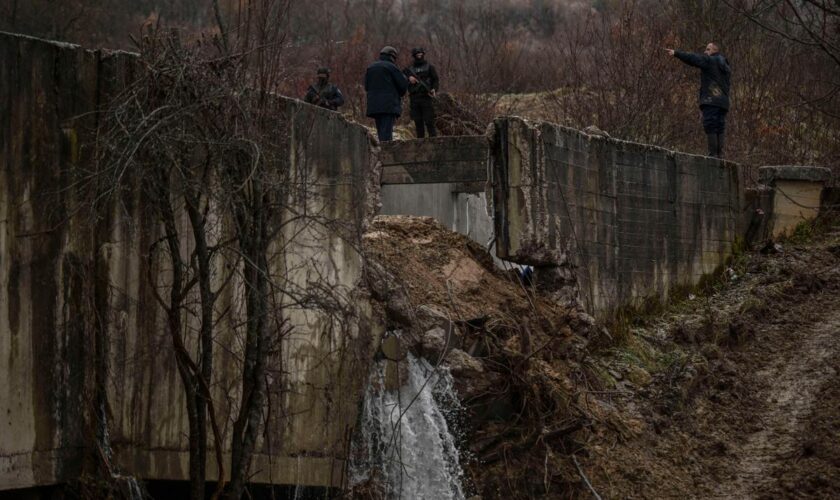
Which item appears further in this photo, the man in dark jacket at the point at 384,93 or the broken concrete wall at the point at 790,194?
the broken concrete wall at the point at 790,194

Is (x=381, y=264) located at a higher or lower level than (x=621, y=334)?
higher

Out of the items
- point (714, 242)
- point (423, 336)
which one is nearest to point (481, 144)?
point (714, 242)

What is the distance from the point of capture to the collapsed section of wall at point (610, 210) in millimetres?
12078

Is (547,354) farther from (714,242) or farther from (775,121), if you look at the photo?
(775,121)

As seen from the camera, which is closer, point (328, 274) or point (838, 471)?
point (328, 274)

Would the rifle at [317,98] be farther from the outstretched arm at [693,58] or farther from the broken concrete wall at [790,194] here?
the broken concrete wall at [790,194]

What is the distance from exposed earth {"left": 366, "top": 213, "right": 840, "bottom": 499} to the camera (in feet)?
34.6

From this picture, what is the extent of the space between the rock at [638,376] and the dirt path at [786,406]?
1.04m

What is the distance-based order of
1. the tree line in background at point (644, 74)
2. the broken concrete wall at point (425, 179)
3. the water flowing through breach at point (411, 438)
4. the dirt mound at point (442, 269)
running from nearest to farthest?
the water flowing through breach at point (411, 438), the dirt mound at point (442, 269), the broken concrete wall at point (425, 179), the tree line in background at point (644, 74)

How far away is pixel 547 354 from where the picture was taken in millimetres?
11586

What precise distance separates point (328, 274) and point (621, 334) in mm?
4318

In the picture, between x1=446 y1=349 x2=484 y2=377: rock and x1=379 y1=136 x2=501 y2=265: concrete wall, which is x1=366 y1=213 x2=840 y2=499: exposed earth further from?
x1=379 y1=136 x2=501 y2=265: concrete wall

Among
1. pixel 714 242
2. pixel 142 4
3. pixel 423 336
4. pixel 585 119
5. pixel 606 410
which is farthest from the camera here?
pixel 142 4

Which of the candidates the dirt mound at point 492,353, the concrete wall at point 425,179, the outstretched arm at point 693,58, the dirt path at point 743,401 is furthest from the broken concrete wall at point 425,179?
the outstretched arm at point 693,58
